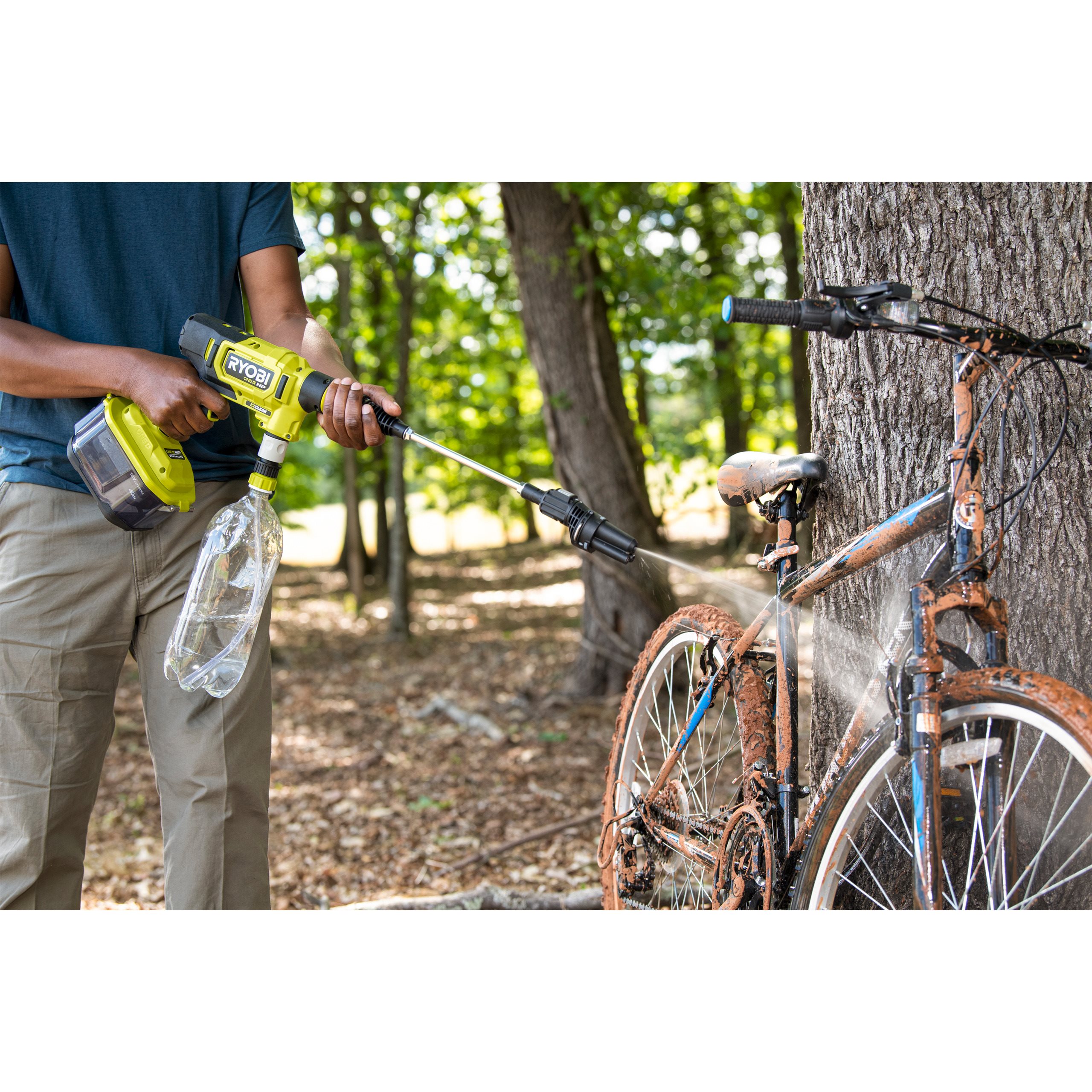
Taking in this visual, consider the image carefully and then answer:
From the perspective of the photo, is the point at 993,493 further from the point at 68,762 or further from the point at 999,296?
the point at 68,762

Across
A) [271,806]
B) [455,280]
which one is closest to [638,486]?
[271,806]

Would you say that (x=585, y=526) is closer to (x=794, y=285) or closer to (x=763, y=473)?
(x=763, y=473)

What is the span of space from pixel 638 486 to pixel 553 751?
1817 millimetres

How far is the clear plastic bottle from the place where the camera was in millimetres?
2070

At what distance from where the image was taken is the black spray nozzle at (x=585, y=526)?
1.84 m

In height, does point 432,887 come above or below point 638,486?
below

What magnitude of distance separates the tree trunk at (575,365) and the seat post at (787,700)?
12.6 ft

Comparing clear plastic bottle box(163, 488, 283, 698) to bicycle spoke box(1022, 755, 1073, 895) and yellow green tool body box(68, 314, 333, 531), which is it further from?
bicycle spoke box(1022, 755, 1073, 895)

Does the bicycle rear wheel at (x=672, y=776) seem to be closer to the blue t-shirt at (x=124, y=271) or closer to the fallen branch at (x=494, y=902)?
the fallen branch at (x=494, y=902)

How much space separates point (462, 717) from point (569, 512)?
4.64 metres

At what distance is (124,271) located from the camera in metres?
2.12

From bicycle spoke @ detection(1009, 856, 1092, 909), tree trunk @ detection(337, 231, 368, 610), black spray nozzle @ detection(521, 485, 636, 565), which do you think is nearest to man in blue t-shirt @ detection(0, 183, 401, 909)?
black spray nozzle @ detection(521, 485, 636, 565)
